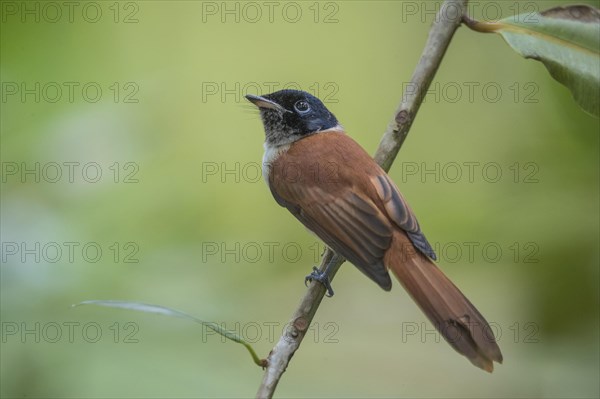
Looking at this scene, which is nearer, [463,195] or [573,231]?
[573,231]

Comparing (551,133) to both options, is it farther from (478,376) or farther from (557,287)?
(478,376)

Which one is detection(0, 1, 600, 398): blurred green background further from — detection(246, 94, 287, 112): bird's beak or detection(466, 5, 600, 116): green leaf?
detection(466, 5, 600, 116): green leaf

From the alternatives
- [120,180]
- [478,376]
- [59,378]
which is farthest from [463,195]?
[59,378]

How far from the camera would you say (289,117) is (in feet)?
11.7

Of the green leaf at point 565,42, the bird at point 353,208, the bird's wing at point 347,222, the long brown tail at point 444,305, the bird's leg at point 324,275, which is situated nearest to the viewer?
the green leaf at point 565,42

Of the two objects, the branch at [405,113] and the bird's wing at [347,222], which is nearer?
the branch at [405,113]

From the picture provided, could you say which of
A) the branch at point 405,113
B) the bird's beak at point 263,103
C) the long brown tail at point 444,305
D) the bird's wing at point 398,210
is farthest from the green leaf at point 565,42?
the bird's beak at point 263,103

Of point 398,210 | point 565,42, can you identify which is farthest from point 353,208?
point 565,42

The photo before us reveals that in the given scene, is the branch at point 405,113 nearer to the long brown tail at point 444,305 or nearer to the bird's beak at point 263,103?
the long brown tail at point 444,305

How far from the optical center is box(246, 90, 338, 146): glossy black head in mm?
3533

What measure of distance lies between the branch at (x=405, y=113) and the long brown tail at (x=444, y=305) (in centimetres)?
38

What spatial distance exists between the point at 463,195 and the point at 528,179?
0.27 meters

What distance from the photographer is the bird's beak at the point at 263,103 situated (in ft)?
11.2

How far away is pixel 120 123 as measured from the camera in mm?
2414
